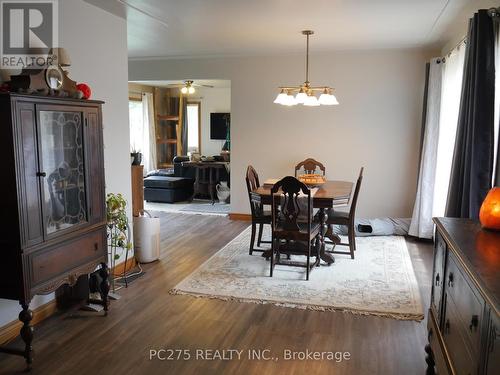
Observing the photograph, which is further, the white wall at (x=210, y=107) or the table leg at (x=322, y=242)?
the white wall at (x=210, y=107)

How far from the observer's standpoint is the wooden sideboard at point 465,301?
141cm

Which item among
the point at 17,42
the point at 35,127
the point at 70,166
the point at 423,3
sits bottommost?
the point at 70,166

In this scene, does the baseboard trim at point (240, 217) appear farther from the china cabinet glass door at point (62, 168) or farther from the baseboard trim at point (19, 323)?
the china cabinet glass door at point (62, 168)

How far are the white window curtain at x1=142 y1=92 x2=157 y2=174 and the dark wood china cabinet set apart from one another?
6.95 m

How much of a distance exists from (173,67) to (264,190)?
320 centimetres

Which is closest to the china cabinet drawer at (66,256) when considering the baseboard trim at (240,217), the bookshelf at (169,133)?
the baseboard trim at (240,217)

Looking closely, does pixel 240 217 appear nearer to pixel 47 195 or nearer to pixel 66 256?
pixel 66 256

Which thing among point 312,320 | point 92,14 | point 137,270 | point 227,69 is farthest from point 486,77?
point 227,69

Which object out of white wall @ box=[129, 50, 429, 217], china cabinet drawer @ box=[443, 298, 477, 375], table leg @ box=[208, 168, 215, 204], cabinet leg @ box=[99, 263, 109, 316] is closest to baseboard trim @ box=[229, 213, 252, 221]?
white wall @ box=[129, 50, 429, 217]

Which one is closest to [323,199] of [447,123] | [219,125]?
[447,123]

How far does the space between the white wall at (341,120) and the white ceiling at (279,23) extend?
36 cm

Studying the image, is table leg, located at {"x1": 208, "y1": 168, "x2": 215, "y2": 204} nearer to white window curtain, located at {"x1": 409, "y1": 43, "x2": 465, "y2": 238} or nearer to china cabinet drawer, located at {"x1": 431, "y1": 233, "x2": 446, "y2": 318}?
white window curtain, located at {"x1": 409, "y1": 43, "x2": 465, "y2": 238}

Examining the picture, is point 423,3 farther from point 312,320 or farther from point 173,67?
point 173,67

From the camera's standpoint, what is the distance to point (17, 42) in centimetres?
290
